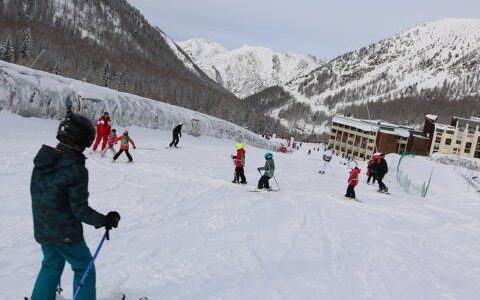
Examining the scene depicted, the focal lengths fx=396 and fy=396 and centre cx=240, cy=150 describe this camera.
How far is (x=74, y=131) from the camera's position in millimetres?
3141

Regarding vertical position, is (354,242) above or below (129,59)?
below

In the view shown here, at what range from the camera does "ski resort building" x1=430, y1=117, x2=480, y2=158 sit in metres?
93.2

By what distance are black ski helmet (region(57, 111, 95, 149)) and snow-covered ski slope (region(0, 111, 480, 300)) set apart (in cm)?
183

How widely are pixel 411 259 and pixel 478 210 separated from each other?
9987 millimetres

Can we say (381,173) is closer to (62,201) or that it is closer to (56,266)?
(56,266)

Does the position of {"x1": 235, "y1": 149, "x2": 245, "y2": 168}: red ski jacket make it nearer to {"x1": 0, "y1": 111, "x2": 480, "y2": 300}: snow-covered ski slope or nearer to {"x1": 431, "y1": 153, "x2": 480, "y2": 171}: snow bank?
{"x1": 0, "y1": 111, "x2": 480, "y2": 300}: snow-covered ski slope

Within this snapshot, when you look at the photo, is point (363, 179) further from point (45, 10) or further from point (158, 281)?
point (45, 10)

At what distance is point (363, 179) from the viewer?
21.2 metres

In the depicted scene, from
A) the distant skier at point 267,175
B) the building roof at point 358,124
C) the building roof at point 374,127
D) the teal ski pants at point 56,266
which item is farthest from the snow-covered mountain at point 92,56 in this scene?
the teal ski pants at point 56,266

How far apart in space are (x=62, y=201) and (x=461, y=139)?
105494mm

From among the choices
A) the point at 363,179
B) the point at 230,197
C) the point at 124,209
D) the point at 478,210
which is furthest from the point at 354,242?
the point at 363,179

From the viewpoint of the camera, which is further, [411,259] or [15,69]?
[15,69]

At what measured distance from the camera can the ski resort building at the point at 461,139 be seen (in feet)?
306

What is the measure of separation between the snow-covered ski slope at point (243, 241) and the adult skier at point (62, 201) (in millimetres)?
890
